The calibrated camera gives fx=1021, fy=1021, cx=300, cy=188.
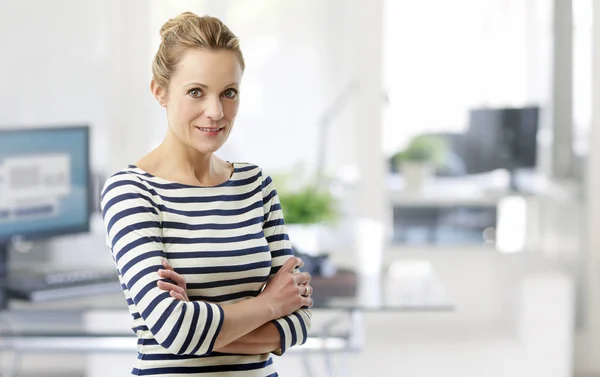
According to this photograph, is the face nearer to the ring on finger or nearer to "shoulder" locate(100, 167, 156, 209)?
"shoulder" locate(100, 167, 156, 209)

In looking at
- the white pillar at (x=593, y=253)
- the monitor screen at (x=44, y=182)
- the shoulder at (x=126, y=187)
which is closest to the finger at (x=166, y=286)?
the shoulder at (x=126, y=187)

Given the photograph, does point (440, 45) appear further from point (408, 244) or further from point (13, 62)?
point (13, 62)

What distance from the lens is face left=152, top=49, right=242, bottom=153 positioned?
1.71 m

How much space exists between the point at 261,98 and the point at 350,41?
0.52 meters

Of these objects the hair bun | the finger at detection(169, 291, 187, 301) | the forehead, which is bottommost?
the finger at detection(169, 291, 187, 301)

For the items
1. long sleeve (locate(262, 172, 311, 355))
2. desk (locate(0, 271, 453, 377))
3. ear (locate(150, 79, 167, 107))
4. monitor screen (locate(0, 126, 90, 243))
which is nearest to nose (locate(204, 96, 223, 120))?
ear (locate(150, 79, 167, 107))

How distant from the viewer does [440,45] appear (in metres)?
5.11

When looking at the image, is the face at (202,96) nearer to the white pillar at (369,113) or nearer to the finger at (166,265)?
the finger at (166,265)

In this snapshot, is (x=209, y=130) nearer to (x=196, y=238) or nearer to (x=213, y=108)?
(x=213, y=108)

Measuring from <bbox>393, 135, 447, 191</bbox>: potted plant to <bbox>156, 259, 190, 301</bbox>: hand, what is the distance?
11.6 ft

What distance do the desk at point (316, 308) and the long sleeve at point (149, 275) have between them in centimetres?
153

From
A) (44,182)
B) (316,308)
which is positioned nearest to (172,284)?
(316,308)

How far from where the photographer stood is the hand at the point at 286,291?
1773 millimetres

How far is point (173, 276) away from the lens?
164 cm
